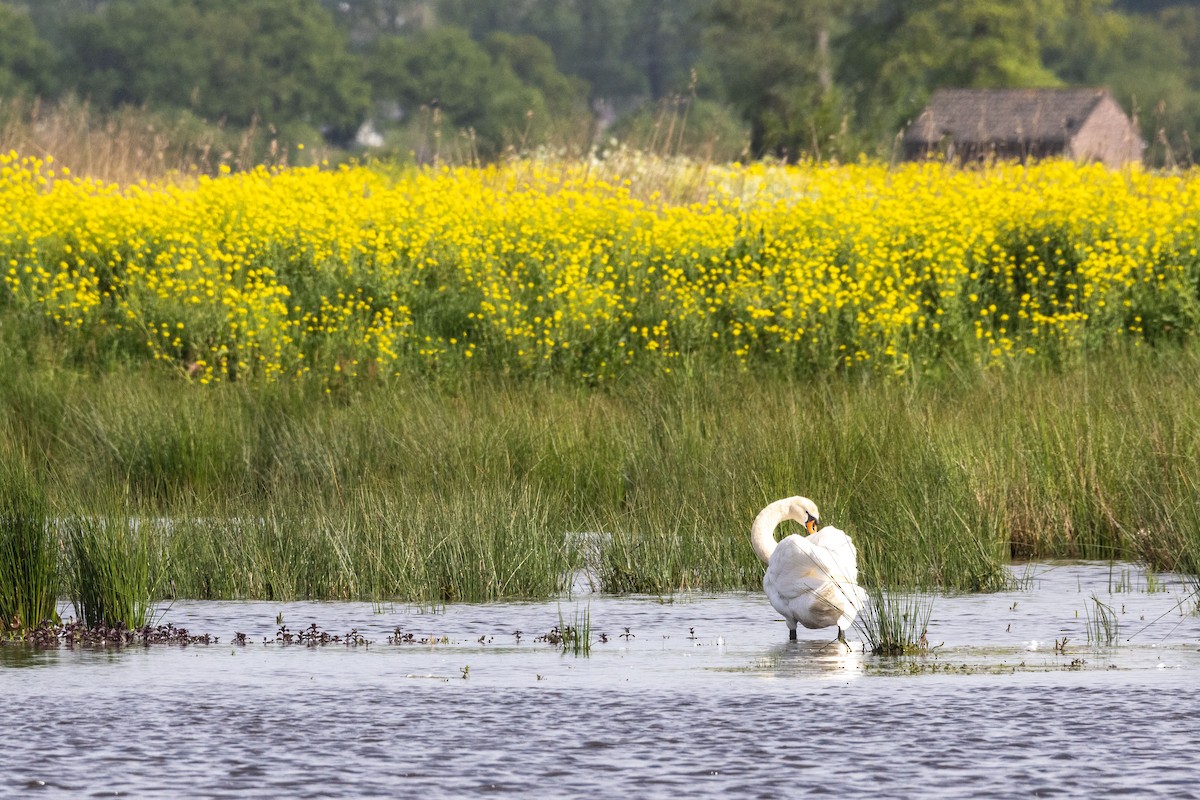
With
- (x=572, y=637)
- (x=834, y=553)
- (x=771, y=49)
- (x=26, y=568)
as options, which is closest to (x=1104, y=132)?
(x=771, y=49)

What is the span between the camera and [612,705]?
6.62 meters

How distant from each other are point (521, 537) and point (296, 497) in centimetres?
234

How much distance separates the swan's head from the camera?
8.24 metres

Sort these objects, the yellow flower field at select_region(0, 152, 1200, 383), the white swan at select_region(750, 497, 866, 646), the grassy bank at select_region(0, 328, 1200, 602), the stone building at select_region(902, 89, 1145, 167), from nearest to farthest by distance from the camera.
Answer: the white swan at select_region(750, 497, 866, 646), the grassy bank at select_region(0, 328, 1200, 602), the yellow flower field at select_region(0, 152, 1200, 383), the stone building at select_region(902, 89, 1145, 167)

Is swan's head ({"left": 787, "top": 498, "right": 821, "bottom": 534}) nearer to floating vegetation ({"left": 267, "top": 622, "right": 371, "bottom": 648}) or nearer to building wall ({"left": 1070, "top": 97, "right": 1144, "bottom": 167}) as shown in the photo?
floating vegetation ({"left": 267, "top": 622, "right": 371, "bottom": 648})

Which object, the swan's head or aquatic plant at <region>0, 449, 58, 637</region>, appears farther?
the swan's head

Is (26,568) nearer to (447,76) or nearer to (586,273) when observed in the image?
(586,273)

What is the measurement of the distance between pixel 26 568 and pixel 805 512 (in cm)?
309

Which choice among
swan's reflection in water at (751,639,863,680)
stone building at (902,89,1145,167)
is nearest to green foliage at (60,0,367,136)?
stone building at (902,89,1145,167)

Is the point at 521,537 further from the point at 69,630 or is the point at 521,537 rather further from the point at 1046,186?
the point at 1046,186

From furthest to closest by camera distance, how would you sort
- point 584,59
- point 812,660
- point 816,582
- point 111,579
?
point 584,59 → point 111,579 → point 816,582 → point 812,660

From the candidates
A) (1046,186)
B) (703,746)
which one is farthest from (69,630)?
(1046,186)

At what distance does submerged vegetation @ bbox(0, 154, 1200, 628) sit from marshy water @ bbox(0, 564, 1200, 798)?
0.52m

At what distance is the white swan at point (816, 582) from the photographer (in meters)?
7.63
